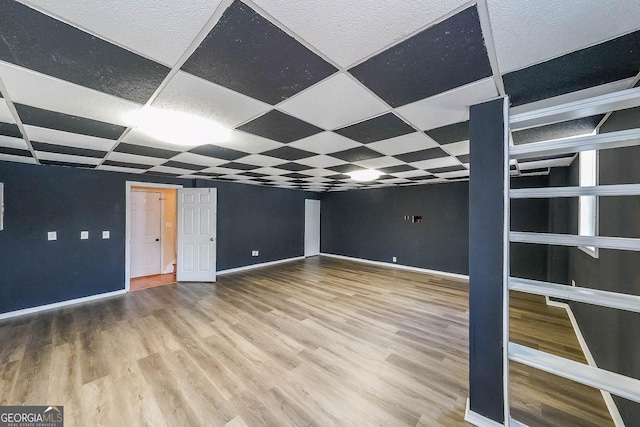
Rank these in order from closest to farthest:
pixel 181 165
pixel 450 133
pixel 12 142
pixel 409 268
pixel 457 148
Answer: pixel 450 133 → pixel 12 142 → pixel 457 148 → pixel 181 165 → pixel 409 268

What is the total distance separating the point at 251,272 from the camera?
5930mm

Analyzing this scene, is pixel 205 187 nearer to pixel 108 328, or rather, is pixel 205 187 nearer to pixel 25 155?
pixel 25 155

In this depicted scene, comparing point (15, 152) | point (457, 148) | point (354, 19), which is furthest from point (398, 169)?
point (15, 152)

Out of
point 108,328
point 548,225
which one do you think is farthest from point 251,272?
point 548,225

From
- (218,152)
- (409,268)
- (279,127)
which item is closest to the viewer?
(279,127)

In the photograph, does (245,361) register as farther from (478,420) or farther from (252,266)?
(252,266)

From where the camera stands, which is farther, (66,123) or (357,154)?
(357,154)

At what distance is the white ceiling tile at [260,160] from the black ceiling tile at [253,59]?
66.4 inches

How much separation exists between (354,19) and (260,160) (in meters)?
2.63

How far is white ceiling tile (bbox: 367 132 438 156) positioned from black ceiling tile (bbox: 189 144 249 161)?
165cm

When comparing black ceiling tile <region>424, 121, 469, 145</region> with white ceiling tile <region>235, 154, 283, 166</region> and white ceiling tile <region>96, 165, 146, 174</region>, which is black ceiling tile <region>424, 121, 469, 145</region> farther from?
white ceiling tile <region>96, 165, 146, 174</region>

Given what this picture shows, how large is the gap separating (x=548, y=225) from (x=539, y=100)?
4180mm

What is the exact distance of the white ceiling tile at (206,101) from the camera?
146 cm

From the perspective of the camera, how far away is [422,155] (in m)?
3.11
